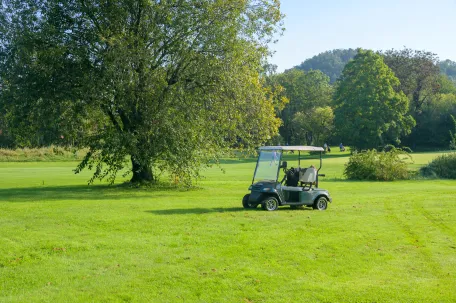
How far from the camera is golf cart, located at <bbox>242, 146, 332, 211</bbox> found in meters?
16.8

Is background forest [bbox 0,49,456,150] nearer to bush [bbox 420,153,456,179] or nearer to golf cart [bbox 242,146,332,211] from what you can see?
bush [bbox 420,153,456,179]

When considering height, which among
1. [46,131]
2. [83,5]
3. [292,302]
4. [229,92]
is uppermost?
[83,5]

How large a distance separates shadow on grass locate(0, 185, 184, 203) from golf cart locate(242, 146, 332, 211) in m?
5.85

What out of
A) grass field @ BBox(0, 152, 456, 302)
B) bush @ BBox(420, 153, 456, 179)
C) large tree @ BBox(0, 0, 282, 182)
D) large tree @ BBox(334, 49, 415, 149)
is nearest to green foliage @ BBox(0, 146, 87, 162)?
large tree @ BBox(0, 0, 282, 182)

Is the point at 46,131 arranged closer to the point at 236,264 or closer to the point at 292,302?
the point at 236,264

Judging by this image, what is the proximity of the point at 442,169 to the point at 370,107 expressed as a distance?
132 ft

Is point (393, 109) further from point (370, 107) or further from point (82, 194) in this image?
point (82, 194)

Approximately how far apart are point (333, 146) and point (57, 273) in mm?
94848

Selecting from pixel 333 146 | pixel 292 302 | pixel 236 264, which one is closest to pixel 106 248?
pixel 236 264

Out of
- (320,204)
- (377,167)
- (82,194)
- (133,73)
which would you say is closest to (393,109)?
(377,167)

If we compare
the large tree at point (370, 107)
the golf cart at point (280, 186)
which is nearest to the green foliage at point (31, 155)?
the large tree at point (370, 107)

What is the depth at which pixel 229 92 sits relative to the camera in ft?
79.9

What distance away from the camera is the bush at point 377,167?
3397 centimetres

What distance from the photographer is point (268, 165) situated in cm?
1705
